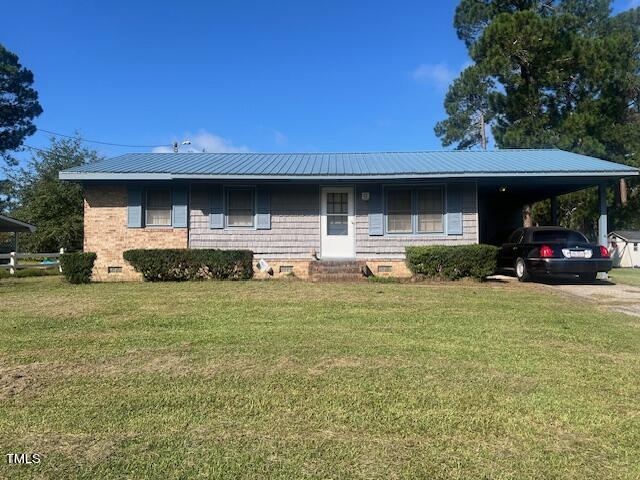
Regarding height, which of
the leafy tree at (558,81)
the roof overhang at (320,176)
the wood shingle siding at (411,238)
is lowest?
the wood shingle siding at (411,238)

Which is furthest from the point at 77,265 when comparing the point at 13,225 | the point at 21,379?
the point at 13,225

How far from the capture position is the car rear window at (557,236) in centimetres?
1197

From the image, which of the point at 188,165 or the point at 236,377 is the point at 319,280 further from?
the point at 236,377

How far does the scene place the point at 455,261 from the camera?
1205 centimetres

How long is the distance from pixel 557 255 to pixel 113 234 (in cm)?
1197

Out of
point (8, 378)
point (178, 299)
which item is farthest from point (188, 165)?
point (8, 378)

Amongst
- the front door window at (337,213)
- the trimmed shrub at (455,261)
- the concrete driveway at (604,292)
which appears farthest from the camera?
the front door window at (337,213)

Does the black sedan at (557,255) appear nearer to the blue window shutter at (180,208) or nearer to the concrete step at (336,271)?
the concrete step at (336,271)

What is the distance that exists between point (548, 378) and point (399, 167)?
10.2m

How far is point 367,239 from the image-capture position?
44.9 ft

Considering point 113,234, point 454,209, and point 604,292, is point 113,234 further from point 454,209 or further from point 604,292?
point 604,292

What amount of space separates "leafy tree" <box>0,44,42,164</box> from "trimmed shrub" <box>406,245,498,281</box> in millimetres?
31498

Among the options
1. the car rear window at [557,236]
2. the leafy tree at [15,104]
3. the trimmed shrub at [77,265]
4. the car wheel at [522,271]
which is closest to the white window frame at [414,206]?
the car wheel at [522,271]

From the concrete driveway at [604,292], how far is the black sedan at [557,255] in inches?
13.9
